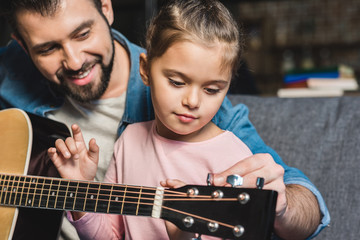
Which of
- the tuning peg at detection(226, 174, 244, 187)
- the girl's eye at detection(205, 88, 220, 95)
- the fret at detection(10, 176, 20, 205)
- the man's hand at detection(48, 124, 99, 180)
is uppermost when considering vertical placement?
the girl's eye at detection(205, 88, 220, 95)

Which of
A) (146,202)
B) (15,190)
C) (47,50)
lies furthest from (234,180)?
(47,50)

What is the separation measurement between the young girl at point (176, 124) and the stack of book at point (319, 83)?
1.15 meters

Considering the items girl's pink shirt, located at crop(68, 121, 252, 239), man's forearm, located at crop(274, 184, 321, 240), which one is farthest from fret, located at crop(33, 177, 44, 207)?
man's forearm, located at crop(274, 184, 321, 240)

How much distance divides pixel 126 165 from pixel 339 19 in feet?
15.8

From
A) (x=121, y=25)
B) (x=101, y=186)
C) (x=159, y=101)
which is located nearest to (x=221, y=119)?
(x=159, y=101)

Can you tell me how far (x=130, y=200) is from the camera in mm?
818

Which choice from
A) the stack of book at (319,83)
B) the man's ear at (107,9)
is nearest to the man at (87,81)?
the man's ear at (107,9)

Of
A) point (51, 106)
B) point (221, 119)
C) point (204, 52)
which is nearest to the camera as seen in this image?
point (204, 52)

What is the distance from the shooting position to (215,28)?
902 mm

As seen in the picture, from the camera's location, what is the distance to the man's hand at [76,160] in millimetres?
1058

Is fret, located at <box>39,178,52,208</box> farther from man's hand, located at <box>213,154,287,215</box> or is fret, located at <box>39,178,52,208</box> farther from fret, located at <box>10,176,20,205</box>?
man's hand, located at <box>213,154,287,215</box>

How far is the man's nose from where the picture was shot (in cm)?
121

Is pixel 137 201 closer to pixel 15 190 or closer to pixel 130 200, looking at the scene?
pixel 130 200

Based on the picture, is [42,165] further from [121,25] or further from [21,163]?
[121,25]
